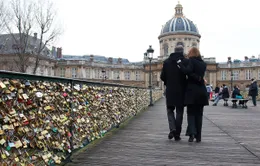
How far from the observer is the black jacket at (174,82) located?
6500 mm

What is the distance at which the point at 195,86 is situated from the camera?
639 centimetres

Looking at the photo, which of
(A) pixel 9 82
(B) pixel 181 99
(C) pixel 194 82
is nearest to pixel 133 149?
(B) pixel 181 99

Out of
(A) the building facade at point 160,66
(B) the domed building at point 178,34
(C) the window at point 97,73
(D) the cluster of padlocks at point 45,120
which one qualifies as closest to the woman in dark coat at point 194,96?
(D) the cluster of padlocks at point 45,120

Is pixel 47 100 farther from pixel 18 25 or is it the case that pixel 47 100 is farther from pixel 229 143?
pixel 18 25

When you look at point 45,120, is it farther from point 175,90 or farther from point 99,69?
point 99,69

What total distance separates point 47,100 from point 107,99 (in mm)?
3510

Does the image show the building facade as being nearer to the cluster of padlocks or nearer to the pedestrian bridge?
the pedestrian bridge

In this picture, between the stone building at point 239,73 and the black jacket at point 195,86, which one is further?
the stone building at point 239,73

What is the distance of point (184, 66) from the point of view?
637cm

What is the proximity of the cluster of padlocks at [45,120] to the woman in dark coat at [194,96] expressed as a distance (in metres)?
2.09

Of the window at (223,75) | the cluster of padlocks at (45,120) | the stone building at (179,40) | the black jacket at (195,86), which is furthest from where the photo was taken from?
the window at (223,75)

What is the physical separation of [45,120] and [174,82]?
11.9ft

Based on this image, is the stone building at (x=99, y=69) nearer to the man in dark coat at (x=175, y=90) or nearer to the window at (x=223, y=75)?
the window at (x=223, y=75)

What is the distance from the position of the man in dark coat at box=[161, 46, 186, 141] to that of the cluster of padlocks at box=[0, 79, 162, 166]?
1.71 meters
